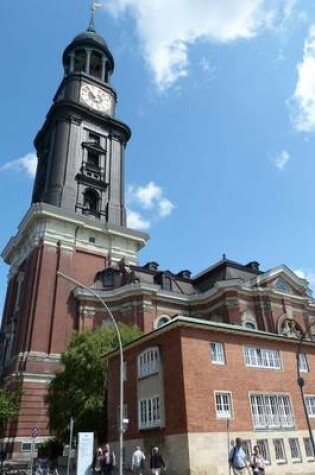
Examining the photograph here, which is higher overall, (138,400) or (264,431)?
(138,400)

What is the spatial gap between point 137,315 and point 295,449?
75.3 ft

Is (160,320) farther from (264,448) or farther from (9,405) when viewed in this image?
(264,448)

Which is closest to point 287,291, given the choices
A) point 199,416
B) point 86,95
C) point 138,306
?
point 138,306

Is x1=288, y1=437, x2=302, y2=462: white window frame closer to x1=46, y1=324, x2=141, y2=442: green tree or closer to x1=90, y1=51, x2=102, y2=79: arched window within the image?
x1=46, y1=324, x2=141, y2=442: green tree

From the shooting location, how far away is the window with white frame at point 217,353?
2319 centimetres

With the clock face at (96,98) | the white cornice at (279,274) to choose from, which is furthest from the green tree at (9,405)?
the clock face at (96,98)

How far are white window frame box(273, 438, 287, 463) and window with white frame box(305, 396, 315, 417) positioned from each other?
3462 millimetres

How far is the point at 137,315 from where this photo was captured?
143 ft

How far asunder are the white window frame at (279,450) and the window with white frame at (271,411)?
74 cm

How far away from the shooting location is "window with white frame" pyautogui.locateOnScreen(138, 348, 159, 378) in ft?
77.0

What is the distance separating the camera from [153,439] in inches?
856

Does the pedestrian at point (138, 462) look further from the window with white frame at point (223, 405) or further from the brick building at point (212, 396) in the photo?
the window with white frame at point (223, 405)

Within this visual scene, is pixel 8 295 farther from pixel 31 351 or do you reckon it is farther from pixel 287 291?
pixel 287 291

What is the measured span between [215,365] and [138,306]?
2155 cm
